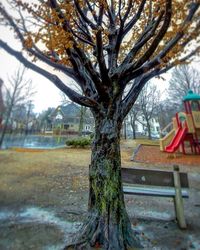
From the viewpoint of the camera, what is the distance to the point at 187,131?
11.5 m

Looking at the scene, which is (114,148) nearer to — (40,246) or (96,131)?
(96,131)

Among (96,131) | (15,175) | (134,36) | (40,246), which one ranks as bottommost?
(40,246)

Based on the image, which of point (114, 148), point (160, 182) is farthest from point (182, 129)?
point (114, 148)

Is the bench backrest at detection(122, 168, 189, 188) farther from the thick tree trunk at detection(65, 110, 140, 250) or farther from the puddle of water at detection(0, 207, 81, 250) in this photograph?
the puddle of water at detection(0, 207, 81, 250)

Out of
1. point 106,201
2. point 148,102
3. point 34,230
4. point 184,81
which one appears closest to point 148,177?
point 106,201

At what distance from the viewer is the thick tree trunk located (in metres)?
2.58

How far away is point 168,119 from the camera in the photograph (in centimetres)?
3909

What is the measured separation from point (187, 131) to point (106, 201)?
10263 mm

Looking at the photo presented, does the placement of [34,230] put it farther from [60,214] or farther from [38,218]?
[60,214]

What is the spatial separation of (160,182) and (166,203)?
143cm

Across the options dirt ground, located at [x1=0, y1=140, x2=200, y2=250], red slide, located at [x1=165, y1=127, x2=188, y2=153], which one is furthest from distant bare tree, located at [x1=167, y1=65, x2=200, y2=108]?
dirt ground, located at [x1=0, y1=140, x2=200, y2=250]

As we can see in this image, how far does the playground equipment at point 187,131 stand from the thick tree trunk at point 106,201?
913 centimetres

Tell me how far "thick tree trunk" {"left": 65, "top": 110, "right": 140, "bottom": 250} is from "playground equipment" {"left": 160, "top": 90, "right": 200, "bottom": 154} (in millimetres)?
9135

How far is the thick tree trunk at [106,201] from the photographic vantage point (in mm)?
2578
